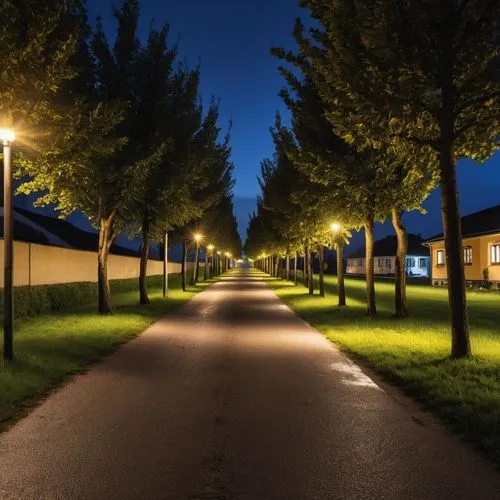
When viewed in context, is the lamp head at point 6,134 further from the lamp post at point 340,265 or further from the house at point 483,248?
the house at point 483,248

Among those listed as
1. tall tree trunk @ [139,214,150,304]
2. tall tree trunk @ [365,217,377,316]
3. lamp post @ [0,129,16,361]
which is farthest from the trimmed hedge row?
tall tree trunk @ [365,217,377,316]

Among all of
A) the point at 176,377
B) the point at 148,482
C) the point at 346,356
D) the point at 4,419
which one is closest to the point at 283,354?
the point at 346,356

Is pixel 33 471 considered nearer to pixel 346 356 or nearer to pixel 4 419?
pixel 4 419

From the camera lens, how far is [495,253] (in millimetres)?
36062

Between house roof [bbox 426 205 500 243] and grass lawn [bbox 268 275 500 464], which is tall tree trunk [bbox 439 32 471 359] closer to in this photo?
grass lawn [bbox 268 275 500 464]

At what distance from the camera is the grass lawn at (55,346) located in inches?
311

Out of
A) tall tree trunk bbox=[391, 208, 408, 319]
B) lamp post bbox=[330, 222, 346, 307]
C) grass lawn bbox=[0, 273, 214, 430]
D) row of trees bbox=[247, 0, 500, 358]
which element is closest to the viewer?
grass lawn bbox=[0, 273, 214, 430]

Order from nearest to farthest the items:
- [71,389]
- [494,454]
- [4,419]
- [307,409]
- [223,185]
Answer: [494,454] < [4,419] < [307,409] < [71,389] < [223,185]

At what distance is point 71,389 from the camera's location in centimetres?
830

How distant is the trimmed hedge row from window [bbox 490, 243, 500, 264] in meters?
24.6

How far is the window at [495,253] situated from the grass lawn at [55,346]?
23402 mm

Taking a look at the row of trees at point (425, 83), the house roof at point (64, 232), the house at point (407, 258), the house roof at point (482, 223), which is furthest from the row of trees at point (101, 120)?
the house at point (407, 258)

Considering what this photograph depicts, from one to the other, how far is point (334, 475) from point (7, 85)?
354 inches

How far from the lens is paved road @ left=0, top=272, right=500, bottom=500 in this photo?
4551 mm
